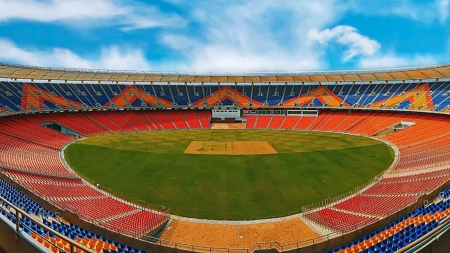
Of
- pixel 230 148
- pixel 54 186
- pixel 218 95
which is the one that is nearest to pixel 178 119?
pixel 218 95

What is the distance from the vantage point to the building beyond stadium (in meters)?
14.8

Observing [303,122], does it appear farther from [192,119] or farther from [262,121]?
[192,119]

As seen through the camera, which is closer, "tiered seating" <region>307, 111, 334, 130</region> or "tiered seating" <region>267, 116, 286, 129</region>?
"tiered seating" <region>307, 111, 334, 130</region>

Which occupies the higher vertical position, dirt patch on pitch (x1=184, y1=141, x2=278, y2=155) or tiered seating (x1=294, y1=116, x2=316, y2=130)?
tiered seating (x1=294, y1=116, x2=316, y2=130)

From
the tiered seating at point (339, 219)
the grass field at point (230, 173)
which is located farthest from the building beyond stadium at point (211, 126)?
the grass field at point (230, 173)

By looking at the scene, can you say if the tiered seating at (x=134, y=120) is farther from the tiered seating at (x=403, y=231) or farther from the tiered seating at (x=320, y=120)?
the tiered seating at (x=403, y=231)

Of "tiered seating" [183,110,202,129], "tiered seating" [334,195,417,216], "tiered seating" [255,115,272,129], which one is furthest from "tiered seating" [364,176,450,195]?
"tiered seating" [183,110,202,129]

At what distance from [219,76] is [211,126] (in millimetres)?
18669

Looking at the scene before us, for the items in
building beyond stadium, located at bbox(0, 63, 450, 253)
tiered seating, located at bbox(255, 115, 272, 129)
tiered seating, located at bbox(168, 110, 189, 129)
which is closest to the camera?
building beyond stadium, located at bbox(0, 63, 450, 253)

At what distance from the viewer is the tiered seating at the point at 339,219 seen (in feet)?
59.1

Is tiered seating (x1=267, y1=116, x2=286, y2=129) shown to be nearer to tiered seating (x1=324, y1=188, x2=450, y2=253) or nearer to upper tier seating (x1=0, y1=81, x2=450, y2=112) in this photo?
upper tier seating (x1=0, y1=81, x2=450, y2=112)

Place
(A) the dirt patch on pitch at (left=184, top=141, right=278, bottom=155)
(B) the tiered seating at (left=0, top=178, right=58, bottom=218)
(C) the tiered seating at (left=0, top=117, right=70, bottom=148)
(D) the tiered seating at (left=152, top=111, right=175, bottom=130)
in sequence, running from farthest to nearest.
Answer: (D) the tiered seating at (left=152, top=111, right=175, bottom=130) → (C) the tiered seating at (left=0, top=117, right=70, bottom=148) → (A) the dirt patch on pitch at (left=184, top=141, right=278, bottom=155) → (B) the tiered seating at (left=0, top=178, right=58, bottom=218)

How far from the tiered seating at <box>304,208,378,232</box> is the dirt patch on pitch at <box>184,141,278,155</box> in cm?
1933

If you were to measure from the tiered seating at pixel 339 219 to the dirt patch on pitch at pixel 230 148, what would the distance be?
63.4ft
